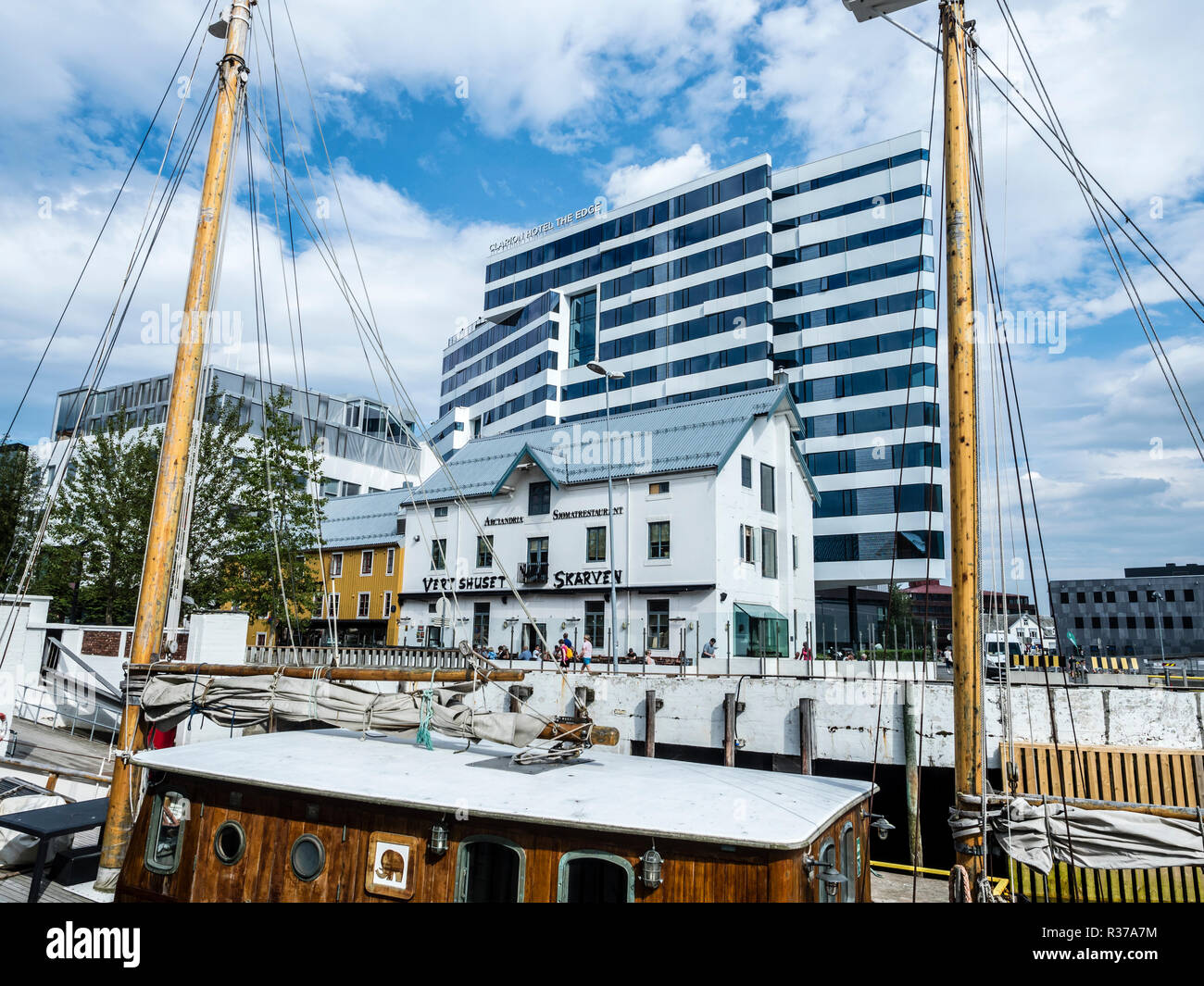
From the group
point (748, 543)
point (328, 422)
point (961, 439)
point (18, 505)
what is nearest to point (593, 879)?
point (961, 439)

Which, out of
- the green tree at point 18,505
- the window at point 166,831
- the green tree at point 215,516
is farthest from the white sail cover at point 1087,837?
the green tree at point 18,505

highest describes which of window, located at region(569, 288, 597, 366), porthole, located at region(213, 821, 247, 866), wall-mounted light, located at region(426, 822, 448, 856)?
window, located at region(569, 288, 597, 366)

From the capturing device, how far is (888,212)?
57.1 metres

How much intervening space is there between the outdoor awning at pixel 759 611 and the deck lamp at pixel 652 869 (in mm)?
28630

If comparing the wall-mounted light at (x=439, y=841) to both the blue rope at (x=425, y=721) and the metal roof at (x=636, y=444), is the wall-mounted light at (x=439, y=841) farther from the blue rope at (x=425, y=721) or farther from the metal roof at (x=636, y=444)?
the metal roof at (x=636, y=444)

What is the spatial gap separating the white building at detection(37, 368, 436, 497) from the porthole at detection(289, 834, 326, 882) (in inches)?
2153

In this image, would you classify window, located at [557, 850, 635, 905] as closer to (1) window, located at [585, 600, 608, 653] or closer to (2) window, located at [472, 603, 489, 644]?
(1) window, located at [585, 600, 608, 653]

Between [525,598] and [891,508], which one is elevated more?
[891,508]

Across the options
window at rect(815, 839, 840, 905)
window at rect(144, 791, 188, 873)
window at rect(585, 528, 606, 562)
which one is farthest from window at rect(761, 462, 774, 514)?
window at rect(144, 791, 188, 873)

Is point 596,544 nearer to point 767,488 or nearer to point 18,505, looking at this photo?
point 767,488

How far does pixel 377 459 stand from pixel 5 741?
5679 cm

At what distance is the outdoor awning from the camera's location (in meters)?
34.6

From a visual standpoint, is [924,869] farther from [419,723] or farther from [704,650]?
[704,650]
